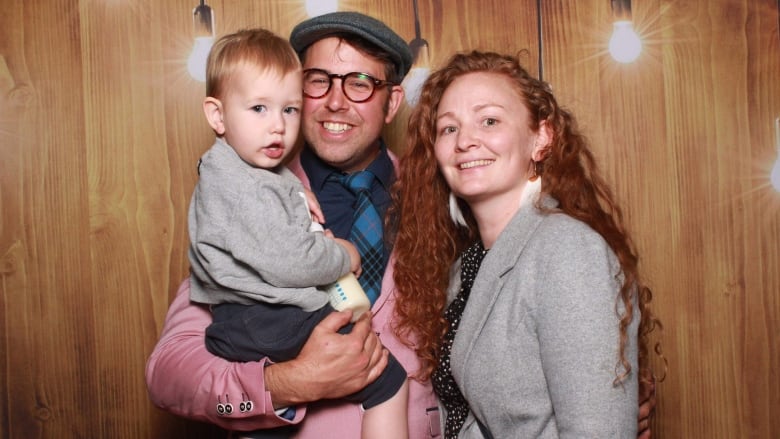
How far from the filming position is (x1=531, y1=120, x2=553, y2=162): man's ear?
1.62 metres

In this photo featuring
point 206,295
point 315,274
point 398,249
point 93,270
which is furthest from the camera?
point 93,270

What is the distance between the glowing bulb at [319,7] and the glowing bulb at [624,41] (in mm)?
936

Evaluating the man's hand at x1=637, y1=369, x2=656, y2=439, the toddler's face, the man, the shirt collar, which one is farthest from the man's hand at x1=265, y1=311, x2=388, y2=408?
the man's hand at x1=637, y1=369, x2=656, y2=439

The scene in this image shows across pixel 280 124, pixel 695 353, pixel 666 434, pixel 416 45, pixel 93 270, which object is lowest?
pixel 666 434

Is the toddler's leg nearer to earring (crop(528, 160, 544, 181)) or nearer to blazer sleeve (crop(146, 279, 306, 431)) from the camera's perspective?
blazer sleeve (crop(146, 279, 306, 431))

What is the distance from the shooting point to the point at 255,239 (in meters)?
1.39

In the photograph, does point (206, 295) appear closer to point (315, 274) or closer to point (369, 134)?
point (315, 274)

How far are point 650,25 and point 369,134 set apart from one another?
1073 millimetres

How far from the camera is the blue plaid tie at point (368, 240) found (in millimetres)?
1766

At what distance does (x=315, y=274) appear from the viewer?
1445mm

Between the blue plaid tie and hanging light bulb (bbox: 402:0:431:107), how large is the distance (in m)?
0.55

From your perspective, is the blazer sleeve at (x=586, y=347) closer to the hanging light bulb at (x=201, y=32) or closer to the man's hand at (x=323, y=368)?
the man's hand at (x=323, y=368)

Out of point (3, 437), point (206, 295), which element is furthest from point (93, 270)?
point (206, 295)

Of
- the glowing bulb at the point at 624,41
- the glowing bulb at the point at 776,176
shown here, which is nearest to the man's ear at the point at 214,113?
the glowing bulb at the point at 624,41
